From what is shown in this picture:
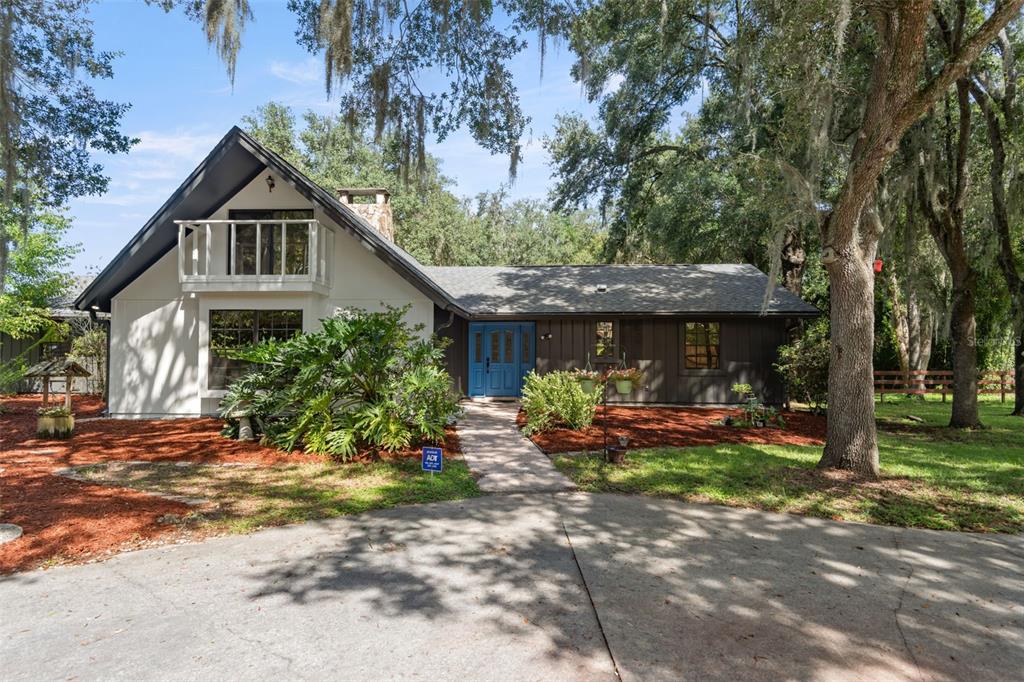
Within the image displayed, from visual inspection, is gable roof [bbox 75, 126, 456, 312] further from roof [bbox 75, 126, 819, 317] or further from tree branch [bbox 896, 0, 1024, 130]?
tree branch [bbox 896, 0, 1024, 130]

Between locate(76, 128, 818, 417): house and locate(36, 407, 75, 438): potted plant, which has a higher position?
locate(76, 128, 818, 417): house

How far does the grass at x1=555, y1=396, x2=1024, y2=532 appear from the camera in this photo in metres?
5.71

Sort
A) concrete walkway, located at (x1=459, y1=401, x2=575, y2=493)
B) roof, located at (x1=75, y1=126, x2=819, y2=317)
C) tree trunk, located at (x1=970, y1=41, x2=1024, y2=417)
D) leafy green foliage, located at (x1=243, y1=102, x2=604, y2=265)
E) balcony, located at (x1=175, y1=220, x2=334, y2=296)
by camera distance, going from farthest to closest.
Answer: leafy green foliage, located at (x1=243, y1=102, x2=604, y2=265) < balcony, located at (x1=175, y1=220, x2=334, y2=296) < roof, located at (x1=75, y1=126, x2=819, y2=317) < tree trunk, located at (x1=970, y1=41, x2=1024, y2=417) < concrete walkway, located at (x1=459, y1=401, x2=575, y2=493)

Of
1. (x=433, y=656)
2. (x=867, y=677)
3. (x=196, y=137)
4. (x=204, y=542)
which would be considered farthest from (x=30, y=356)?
(x=867, y=677)

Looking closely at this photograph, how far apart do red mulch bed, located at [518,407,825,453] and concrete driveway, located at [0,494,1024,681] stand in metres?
4.03

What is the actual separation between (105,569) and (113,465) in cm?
426

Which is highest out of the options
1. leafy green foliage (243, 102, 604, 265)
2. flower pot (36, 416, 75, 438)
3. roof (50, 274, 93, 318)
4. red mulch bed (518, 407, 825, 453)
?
leafy green foliage (243, 102, 604, 265)

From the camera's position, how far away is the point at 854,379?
7.09m

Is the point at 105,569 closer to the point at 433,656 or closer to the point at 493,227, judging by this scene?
the point at 433,656

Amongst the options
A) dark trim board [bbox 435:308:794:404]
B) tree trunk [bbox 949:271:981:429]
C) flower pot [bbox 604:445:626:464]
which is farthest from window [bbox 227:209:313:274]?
tree trunk [bbox 949:271:981:429]

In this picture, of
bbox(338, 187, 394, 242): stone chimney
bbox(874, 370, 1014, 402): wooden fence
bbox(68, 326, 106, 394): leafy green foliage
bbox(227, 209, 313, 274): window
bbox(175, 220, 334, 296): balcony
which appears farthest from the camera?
bbox(874, 370, 1014, 402): wooden fence

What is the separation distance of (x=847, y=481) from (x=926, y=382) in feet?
54.4

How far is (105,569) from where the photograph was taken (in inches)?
160

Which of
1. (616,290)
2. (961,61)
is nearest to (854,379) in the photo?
(961,61)
